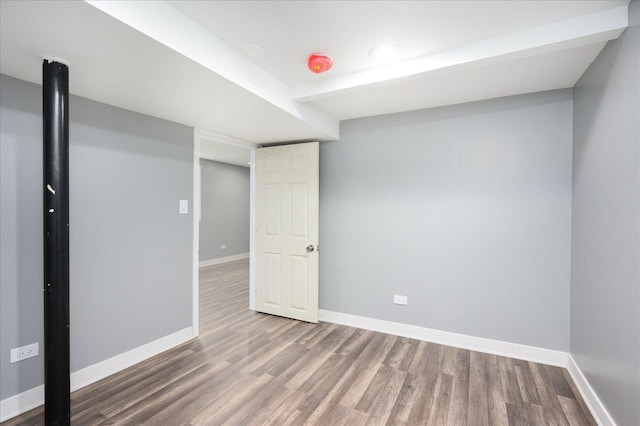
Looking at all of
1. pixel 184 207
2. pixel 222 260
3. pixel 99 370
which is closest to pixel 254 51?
pixel 184 207

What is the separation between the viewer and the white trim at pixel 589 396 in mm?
1828

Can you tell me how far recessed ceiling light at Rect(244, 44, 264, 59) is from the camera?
6.57 ft

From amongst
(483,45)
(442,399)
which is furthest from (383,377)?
(483,45)

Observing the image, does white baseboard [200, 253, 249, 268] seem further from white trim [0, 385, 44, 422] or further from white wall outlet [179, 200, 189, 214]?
white trim [0, 385, 44, 422]

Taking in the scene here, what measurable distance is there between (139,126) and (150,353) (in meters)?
2.05

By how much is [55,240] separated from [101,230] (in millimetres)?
775

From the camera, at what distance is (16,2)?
4.05 feet

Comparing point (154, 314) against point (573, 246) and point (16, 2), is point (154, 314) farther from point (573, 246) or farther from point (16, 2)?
point (573, 246)

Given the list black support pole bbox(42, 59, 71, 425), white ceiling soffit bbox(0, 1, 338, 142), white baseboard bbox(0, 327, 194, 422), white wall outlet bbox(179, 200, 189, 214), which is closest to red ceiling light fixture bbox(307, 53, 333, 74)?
white ceiling soffit bbox(0, 1, 338, 142)

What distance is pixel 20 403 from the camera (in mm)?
1943

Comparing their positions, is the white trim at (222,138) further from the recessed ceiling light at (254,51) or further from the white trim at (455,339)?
the white trim at (455,339)

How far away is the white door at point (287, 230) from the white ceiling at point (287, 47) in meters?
1.03

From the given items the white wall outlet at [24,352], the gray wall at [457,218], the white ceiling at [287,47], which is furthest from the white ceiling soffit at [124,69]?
the white wall outlet at [24,352]

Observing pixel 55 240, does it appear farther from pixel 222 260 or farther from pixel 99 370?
pixel 222 260
